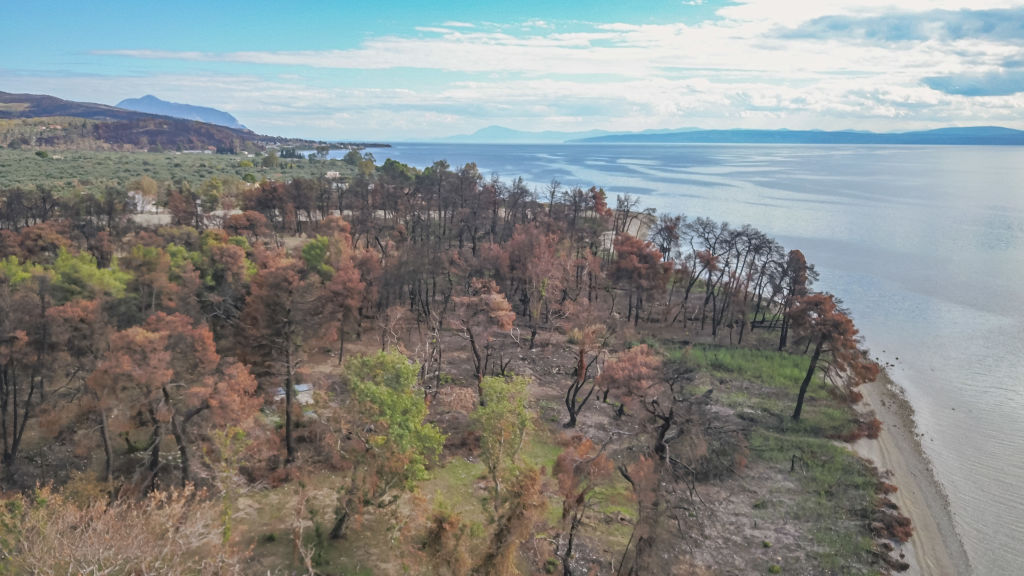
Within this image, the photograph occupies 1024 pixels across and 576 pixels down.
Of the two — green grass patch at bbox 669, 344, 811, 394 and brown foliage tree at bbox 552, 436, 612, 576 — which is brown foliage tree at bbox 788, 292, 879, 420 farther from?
brown foliage tree at bbox 552, 436, 612, 576

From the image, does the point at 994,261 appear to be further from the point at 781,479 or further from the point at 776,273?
the point at 781,479

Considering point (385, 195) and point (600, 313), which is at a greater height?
point (385, 195)

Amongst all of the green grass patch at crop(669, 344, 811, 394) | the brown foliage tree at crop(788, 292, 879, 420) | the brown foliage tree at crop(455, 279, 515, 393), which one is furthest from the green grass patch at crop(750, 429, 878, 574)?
the brown foliage tree at crop(455, 279, 515, 393)

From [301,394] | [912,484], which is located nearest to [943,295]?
[912,484]

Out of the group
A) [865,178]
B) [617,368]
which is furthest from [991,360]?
[865,178]

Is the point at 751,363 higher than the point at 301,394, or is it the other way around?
the point at 751,363

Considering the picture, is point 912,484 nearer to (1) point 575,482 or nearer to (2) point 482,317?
(1) point 575,482
